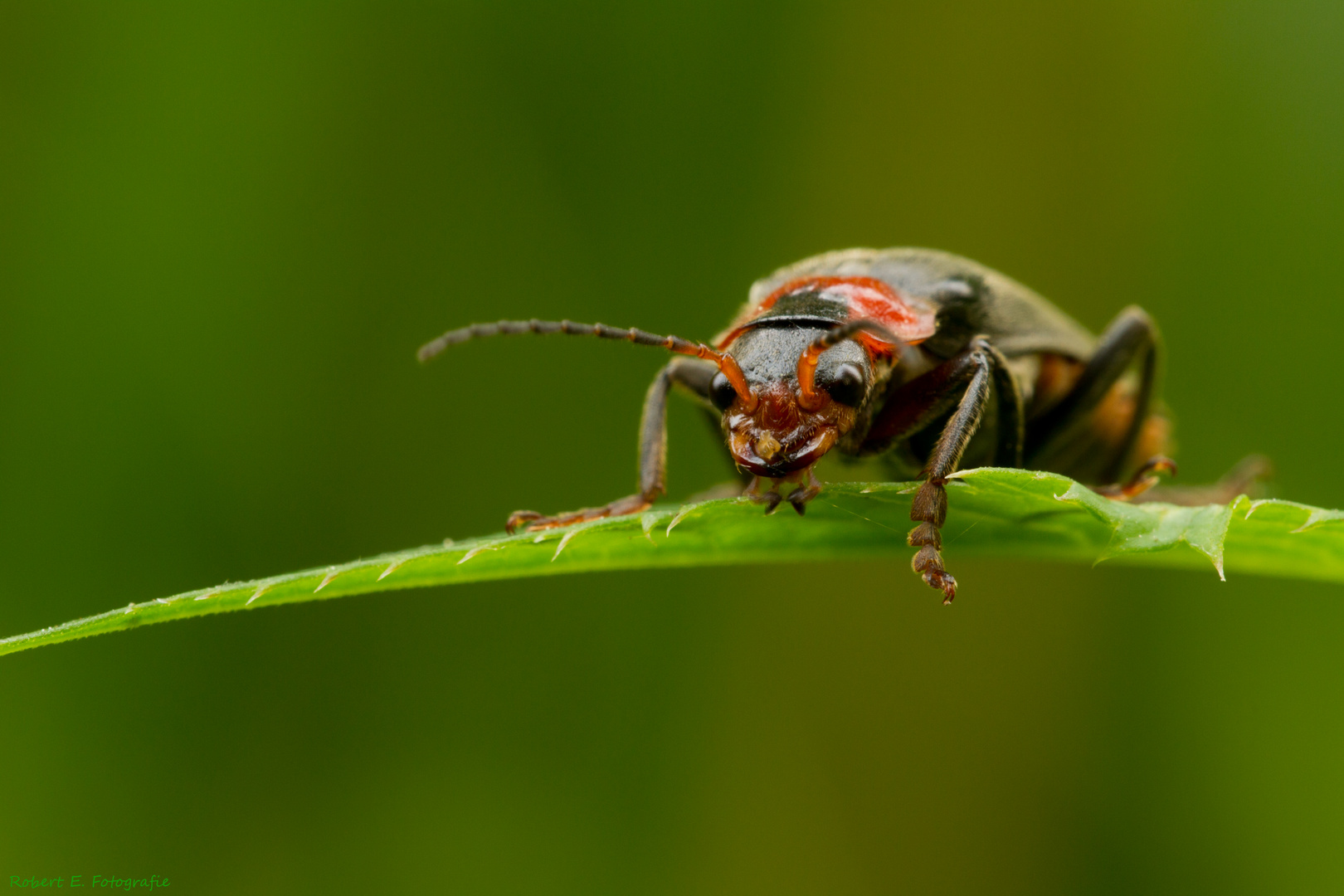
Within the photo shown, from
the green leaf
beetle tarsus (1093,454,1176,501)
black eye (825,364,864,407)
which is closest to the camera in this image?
the green leaf

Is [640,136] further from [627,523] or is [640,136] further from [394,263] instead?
A: [627,523]

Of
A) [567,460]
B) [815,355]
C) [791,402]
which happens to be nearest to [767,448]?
[791,402]

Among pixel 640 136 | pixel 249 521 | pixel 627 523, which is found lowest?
pixel 249 521

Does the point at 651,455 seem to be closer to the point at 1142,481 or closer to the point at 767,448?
the point at 767,448

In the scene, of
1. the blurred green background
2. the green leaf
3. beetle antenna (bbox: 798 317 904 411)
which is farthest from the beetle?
the blurred green background

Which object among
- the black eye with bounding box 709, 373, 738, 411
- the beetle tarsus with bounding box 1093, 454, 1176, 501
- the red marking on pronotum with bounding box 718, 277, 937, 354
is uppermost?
Result: the red marking on pronotum with bounding box 718, 277, 937, 354

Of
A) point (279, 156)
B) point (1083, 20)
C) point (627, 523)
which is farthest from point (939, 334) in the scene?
point (1083, 20)

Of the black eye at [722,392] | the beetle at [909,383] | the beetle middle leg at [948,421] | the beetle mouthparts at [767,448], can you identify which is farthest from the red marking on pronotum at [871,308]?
the beetle mouthparts at [767,448]

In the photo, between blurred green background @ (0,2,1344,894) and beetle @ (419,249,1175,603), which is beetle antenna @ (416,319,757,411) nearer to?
beetle @ (419,249,1175,603)
